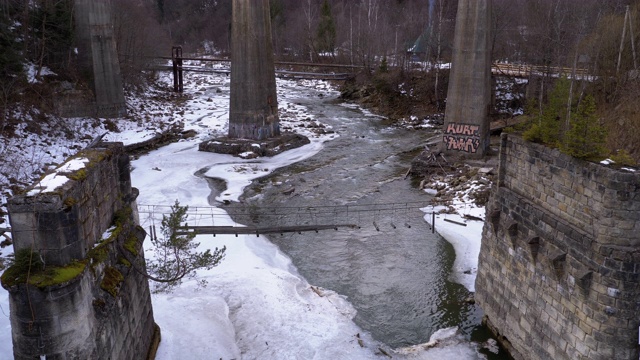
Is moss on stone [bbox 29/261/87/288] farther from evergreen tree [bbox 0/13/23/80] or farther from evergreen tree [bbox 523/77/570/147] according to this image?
evergreen tree [bbox 0/13/23/80]

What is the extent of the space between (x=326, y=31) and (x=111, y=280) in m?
58.0

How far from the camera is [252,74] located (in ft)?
94.1

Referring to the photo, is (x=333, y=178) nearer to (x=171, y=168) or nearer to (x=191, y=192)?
(x=191, y=192)

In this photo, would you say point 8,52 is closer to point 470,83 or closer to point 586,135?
point 470,83

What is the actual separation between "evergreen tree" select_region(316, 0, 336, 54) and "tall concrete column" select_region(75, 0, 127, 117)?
3359cm

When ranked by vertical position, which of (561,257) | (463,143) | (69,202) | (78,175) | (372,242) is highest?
(78,175)

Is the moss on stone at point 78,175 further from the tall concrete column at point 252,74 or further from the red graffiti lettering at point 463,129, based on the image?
the tall concrete column at point 252,74

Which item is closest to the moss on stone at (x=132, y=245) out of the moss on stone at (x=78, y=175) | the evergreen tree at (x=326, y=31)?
the moss on stone at (x=78, y=175)

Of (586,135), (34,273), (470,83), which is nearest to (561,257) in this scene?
(586,135)

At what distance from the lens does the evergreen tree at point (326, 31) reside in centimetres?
6150

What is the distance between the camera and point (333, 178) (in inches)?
927

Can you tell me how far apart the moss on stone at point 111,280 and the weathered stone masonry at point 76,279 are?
0.01 metres

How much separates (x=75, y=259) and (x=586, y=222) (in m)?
7.17

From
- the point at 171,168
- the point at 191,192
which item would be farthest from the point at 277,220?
the point at 171,168
